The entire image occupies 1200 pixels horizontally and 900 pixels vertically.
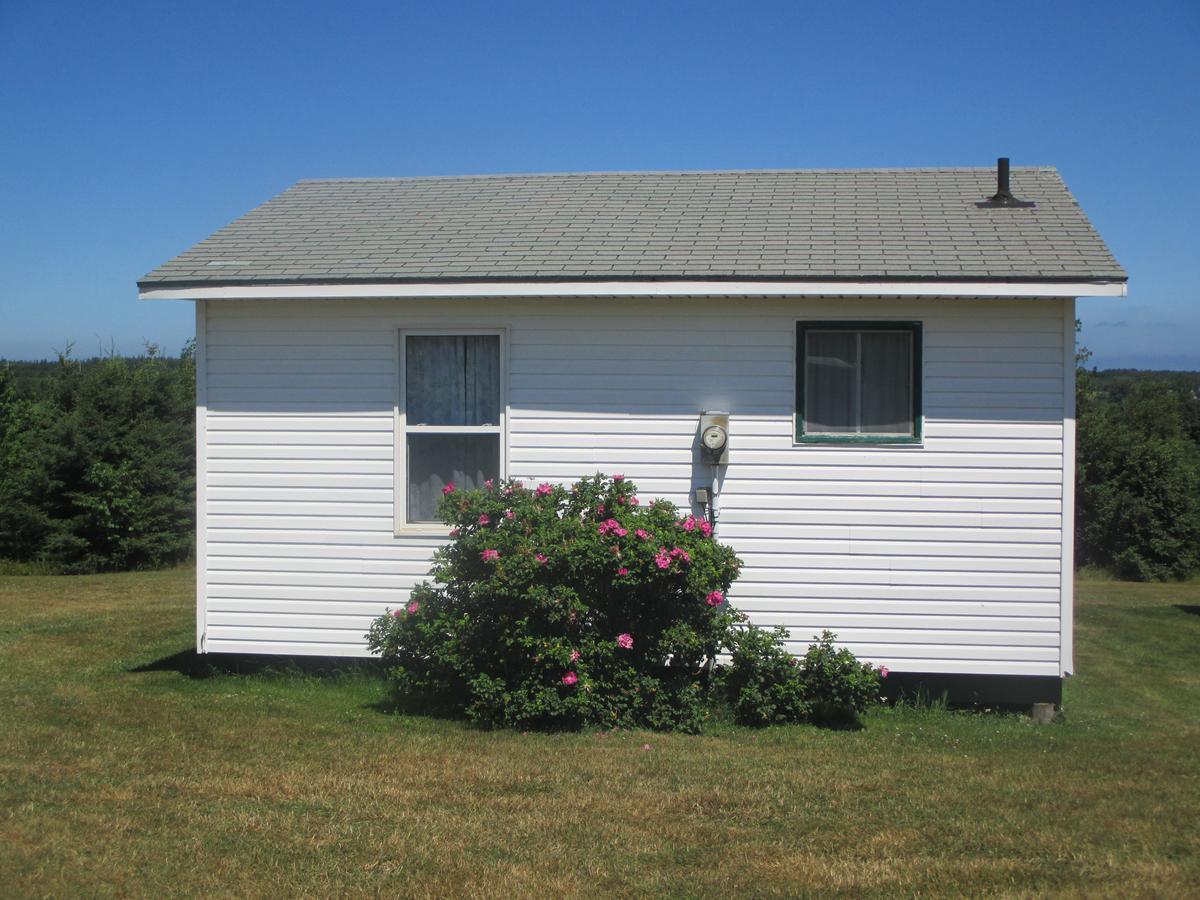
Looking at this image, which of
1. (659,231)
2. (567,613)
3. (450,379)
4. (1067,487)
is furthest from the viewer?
(659,231)

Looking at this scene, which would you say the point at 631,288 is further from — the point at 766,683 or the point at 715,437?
the point at 766,683

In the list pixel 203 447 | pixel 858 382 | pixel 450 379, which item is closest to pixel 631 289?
pixel 450 379

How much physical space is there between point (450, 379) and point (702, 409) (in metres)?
2.00

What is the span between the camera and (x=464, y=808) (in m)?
5.94

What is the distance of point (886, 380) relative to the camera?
879 centimetres

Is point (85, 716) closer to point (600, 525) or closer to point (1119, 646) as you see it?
point (600, 525)

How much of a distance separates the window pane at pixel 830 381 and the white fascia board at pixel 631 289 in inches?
20.0

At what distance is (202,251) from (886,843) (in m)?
7.10

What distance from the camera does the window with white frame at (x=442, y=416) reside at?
9078 millimetres

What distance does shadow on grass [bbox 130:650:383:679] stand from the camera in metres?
9.13

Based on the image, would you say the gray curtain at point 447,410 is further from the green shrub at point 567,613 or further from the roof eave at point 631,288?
the green shrub at point 567,613

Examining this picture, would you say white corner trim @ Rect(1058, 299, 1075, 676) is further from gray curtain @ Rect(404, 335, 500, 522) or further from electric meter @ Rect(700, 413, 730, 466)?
gray curtain @ Rect(404, 335, 500, 522)

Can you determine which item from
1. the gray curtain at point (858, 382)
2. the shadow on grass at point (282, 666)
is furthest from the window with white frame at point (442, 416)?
the gray curtain at point (858, 382)

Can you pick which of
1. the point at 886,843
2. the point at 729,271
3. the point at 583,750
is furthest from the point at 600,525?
the point at 886,843
